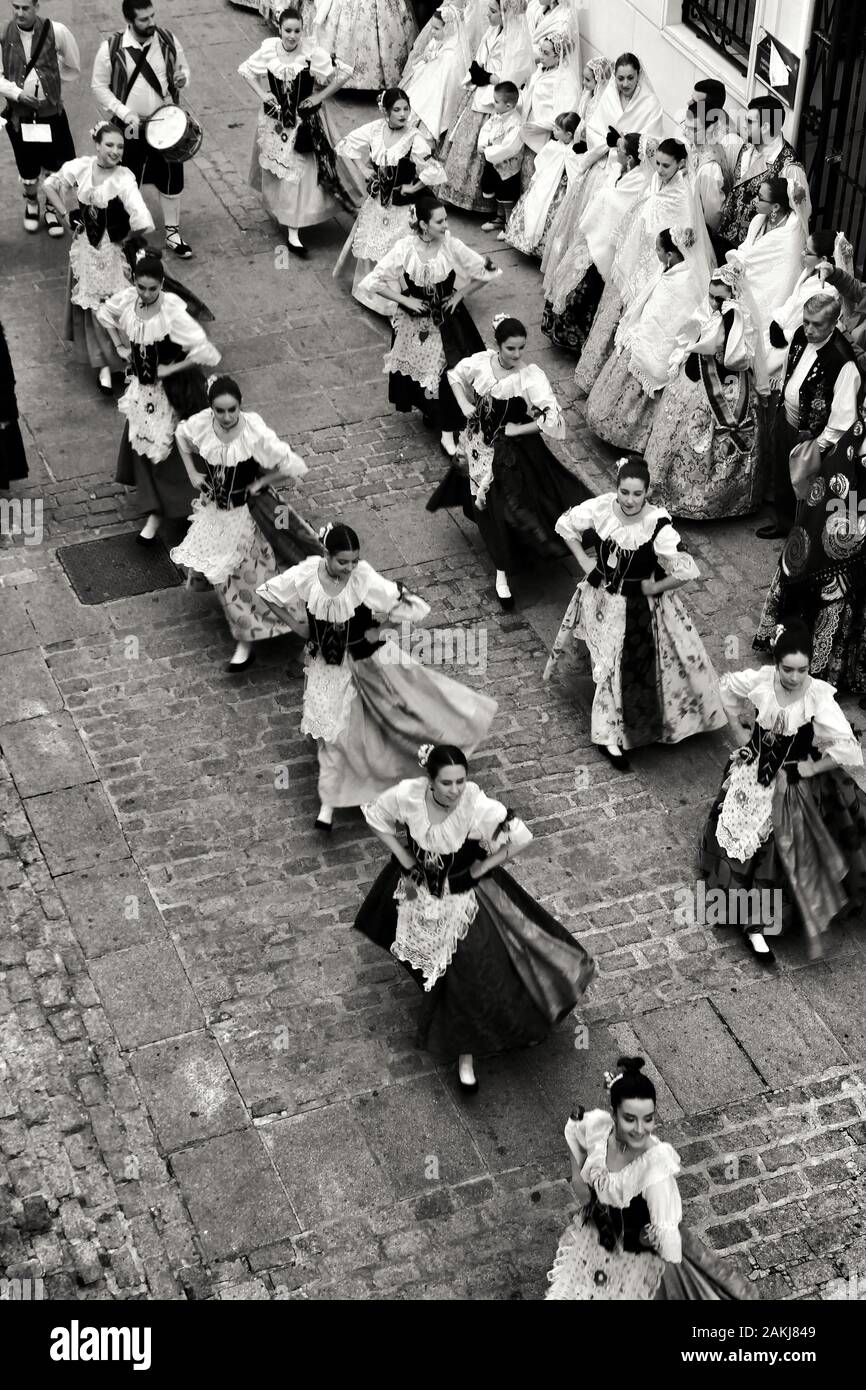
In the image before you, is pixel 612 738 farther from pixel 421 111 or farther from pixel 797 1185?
pixel 421 111

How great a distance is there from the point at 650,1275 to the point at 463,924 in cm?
160

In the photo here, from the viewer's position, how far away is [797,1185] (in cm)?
793

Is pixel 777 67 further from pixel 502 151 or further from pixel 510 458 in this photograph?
pixel 510 458

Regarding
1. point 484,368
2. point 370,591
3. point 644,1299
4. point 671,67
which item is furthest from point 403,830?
point 671,67

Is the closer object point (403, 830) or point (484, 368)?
point (403, 830)

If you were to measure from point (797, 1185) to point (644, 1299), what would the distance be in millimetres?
1222

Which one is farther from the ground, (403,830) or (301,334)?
(403,830)

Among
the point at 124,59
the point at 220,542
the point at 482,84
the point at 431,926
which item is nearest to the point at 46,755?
the point at 220,542

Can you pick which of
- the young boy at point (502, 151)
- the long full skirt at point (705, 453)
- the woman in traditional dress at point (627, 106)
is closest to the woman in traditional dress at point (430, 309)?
the long full skirt at point (705, 453)

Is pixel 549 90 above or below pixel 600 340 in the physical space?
above

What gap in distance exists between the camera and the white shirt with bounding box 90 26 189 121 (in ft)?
43.5

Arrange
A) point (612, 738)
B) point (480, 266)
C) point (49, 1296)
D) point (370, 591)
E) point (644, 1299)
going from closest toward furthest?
point (644, 1299), point (49, 1296), point (370, 591), point (612, 738), point (480, 266)

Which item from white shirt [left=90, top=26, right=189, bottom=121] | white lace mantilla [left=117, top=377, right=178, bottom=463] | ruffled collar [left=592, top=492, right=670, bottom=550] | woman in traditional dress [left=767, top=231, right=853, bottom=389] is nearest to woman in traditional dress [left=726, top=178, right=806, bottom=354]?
woman in traditional dress [left=767, top=231, right=853, bottom=389]

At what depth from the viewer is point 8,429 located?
11539mm
